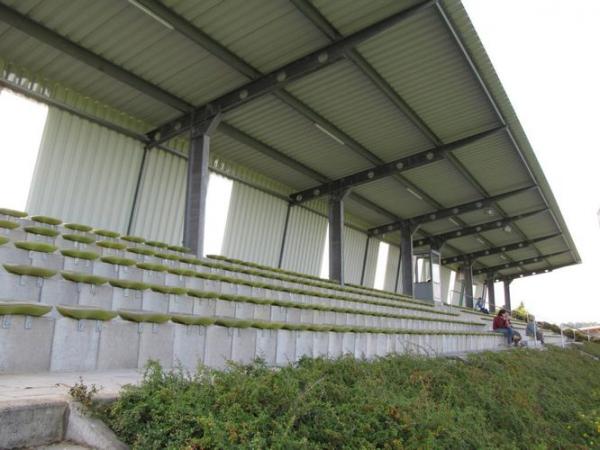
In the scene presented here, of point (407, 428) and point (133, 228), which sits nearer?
point (407, 428)

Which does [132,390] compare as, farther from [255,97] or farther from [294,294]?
[255,97]

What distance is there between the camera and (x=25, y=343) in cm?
318

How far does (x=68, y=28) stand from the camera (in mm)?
8750

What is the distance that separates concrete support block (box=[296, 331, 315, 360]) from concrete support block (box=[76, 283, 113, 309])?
2.34m

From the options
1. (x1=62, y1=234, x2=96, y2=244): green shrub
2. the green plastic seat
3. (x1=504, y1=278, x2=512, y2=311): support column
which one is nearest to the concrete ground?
the green plastic seat

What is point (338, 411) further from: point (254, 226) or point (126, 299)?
point (254, 226)

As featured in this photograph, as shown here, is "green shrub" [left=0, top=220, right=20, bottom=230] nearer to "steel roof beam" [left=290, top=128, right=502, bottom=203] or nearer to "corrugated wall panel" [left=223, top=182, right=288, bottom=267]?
"corrugated wall panel" [left=223, top=182, right=288, bottom=267]

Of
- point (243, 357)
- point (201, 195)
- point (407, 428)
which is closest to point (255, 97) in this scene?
point (201, 195)

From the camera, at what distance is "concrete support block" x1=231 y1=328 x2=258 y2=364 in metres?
4.75

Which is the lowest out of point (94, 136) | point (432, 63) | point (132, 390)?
point (132, 390)

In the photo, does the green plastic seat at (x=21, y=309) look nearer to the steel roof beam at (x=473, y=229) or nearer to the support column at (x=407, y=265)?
the support column at (x=407, y=265)

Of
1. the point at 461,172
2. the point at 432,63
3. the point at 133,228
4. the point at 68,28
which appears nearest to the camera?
the point at 68,28

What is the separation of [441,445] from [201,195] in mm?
9020

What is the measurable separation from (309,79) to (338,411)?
358 inches
